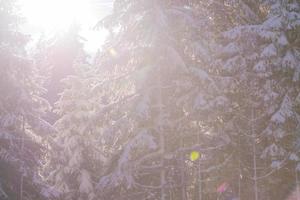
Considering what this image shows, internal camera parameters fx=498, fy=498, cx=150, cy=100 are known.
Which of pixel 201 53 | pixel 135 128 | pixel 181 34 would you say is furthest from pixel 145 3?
pixel 135 128

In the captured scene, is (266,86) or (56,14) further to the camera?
(56,14)

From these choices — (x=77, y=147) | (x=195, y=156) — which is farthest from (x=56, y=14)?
(x=195, y=156)

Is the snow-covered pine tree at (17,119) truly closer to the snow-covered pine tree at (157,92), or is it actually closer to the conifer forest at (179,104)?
the conifer forest at (179,104)

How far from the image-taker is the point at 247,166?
69.6 ft

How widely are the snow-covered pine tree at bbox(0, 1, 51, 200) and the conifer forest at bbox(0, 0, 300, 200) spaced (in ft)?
0.15

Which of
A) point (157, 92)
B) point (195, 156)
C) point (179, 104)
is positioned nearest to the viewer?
point (179, 104)

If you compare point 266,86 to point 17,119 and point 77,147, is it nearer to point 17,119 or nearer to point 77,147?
point 17,119

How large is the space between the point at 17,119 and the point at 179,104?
6.80 m

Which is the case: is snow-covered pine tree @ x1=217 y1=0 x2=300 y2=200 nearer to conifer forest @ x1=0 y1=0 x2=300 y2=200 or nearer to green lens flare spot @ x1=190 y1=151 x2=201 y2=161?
conifer forest @ x1=0 y1=0 x2=300 y2=200

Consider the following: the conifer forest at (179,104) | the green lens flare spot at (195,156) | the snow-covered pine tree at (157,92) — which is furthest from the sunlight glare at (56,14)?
the green lens flare spot at (195,156)

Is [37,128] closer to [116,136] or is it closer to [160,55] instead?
[116,136]

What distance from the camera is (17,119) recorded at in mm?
20234

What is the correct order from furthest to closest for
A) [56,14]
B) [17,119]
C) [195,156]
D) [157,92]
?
[56,14] < [17,119] < [195,156] < [157,92]

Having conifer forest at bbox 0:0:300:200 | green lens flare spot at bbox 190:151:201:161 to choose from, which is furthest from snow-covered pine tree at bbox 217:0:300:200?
green lens flare spot at bbox 190:151:201:161
